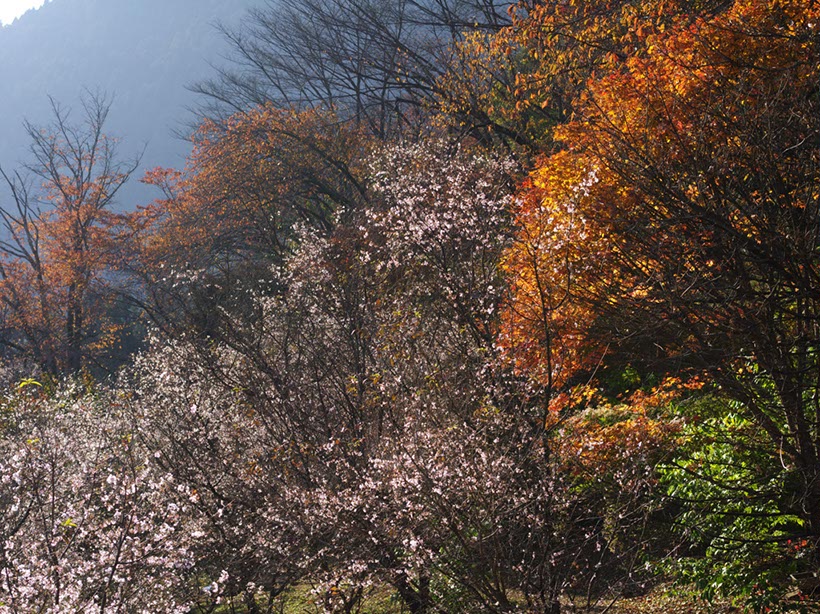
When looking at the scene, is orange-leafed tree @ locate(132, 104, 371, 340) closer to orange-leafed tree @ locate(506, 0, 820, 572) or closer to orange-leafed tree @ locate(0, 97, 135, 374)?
orange-leafed tree @ locate(0, 97, 135, 374)

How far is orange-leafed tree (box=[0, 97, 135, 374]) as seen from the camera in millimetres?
34031

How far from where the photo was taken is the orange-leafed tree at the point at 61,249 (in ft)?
112

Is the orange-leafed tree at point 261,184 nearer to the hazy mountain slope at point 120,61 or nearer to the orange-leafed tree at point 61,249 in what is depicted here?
the orange-leafed tree at point 61,249

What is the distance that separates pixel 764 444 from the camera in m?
7.11

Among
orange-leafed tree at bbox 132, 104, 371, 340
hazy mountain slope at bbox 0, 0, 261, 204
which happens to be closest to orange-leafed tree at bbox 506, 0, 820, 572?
orange-leafed tree at bbox 132, 104, 371, 340

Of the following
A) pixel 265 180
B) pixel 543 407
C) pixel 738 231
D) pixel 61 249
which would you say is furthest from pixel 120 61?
pixel 738 231

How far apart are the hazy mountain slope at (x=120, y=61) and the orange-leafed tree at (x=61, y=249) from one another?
87009 millimetres

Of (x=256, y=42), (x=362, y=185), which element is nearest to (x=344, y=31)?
(x=362, y=185)

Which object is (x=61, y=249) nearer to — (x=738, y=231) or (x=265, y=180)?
(x=265, y=180)

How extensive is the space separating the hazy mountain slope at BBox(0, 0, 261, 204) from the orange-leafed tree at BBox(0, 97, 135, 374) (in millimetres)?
87009

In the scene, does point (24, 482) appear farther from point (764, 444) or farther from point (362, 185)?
point (362, 185)

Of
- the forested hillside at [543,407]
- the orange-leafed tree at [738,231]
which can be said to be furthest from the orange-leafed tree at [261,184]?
the orange-leafed tree at [738,231]

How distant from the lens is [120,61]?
15050 centimetres

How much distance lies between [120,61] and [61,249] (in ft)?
424
